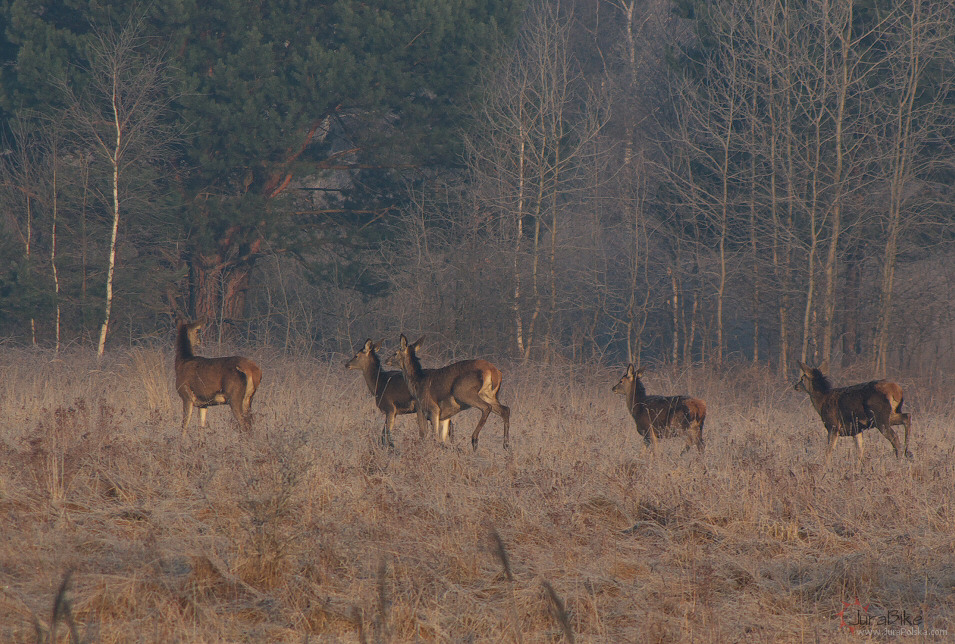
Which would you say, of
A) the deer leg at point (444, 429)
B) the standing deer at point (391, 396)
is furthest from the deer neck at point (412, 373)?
the deer leg at point (444, 429)

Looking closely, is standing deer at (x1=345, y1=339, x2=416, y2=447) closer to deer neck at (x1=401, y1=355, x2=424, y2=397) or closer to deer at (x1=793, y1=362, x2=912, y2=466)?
deer neck at (x1=401, y1=355, x2=424, y2=397)

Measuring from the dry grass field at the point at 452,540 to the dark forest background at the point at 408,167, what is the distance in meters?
12.5

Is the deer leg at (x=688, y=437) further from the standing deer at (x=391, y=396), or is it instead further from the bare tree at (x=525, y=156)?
the bare tree at (x=525, y=156)

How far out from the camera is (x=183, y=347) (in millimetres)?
10766

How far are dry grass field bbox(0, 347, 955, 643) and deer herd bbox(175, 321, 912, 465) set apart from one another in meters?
0.49

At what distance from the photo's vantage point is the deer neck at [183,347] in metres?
10.7

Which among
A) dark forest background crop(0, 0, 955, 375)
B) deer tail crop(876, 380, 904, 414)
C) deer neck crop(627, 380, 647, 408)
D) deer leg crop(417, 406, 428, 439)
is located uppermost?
dark forest background crop(0, 0, 955, 375)

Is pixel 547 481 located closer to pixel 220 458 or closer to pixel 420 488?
pixel 420 488

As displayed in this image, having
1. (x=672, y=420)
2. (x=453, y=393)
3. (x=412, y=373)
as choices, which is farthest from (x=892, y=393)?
(x=412, y=373)

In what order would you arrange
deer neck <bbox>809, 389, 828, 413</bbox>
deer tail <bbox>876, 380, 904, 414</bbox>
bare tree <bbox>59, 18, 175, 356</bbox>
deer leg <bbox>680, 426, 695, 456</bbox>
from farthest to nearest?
1. bare tree <bbox>59, 18, 175, 356</bbox>
2. deer neck <bbox>809, 389, 828, 413</bbox>
3. deer tail <bbox>876, 380, 904, 414</bbox>
4. deer leg <bbox>680, 426, 695, 456</bbox>

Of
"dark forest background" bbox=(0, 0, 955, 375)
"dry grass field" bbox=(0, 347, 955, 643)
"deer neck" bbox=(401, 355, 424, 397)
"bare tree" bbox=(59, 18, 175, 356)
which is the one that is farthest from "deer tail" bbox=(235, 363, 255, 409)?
"bare tree" bbox=(59, 18, 175, 356)

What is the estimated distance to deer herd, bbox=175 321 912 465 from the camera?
9836 millimetres

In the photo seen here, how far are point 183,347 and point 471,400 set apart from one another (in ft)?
11.7

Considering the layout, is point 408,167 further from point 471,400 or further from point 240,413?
point 240,413
